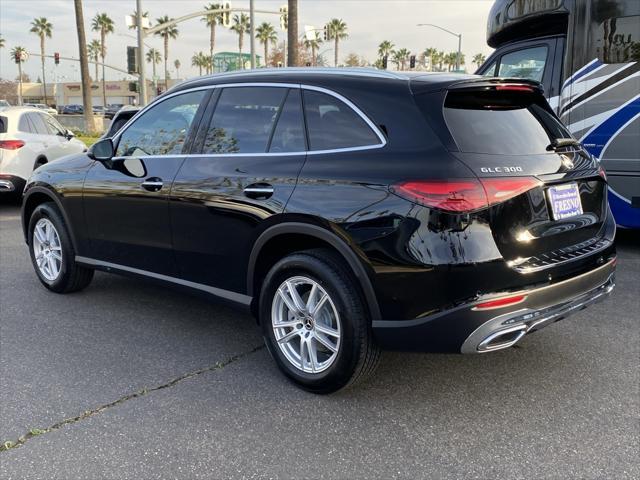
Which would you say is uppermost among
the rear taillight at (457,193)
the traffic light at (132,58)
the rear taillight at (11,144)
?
the traffic light at (132,58)

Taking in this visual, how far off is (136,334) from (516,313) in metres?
2.72

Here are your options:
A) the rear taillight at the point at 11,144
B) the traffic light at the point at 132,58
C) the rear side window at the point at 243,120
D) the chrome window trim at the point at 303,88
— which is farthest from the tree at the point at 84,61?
the rear side window at the point at 243,120

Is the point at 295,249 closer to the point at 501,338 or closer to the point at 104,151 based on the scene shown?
the point at 501,338

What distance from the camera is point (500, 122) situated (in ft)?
10.6

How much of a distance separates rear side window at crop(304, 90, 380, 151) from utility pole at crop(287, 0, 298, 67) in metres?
18.0

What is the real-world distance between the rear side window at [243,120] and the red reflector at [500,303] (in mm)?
1595

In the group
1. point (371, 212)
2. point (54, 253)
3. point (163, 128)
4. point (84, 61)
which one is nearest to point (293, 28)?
point (84, 61)

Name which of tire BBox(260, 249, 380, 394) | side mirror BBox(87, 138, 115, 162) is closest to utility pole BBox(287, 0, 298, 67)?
side mirror BBox(87, 138, 115, 162)

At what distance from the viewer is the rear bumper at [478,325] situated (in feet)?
9.22

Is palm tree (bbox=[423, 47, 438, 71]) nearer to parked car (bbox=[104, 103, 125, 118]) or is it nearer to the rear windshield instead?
parked car (bbox=[104, 103, 125, 118])

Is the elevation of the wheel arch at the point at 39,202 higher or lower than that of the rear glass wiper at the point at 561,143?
A: lower

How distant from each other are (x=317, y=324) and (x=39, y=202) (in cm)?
339

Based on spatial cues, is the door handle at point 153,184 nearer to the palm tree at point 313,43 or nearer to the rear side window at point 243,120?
the rear side window at point 243,120

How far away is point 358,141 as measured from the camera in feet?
10.4
